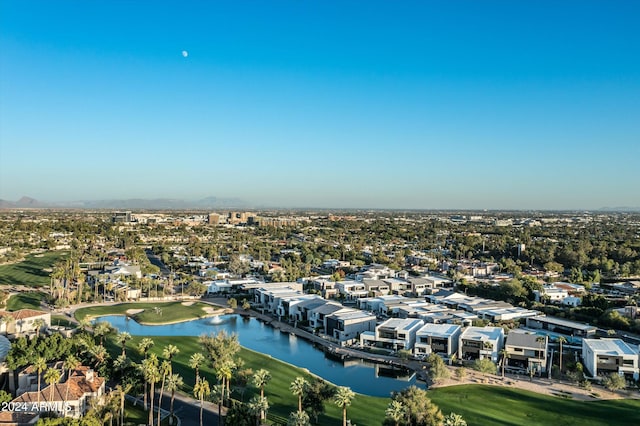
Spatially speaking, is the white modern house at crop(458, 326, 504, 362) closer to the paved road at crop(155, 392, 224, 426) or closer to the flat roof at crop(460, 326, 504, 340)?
the flat roof at crop(460, 326, 504, 340)

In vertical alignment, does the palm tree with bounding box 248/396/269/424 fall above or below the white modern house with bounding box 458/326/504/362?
above

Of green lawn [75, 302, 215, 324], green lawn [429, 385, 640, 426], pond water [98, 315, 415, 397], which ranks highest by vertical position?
green lawn [429, 385, 640, 426]

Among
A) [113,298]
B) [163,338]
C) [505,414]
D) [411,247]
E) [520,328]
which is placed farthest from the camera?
[411,247]

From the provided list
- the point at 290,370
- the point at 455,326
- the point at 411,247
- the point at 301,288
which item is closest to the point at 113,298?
the point at 301,288

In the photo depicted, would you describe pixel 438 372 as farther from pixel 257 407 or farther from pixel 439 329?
pixel 257 407

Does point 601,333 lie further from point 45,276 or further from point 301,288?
point 45,276

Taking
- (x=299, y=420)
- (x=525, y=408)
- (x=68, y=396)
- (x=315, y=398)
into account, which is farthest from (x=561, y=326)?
(x=68, y=396)

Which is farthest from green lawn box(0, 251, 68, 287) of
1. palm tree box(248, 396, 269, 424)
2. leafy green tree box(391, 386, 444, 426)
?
leafy green tree box(391, 386, 444, 426)

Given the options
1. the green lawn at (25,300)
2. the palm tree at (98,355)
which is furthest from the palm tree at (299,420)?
the green lawn at (25,300)
